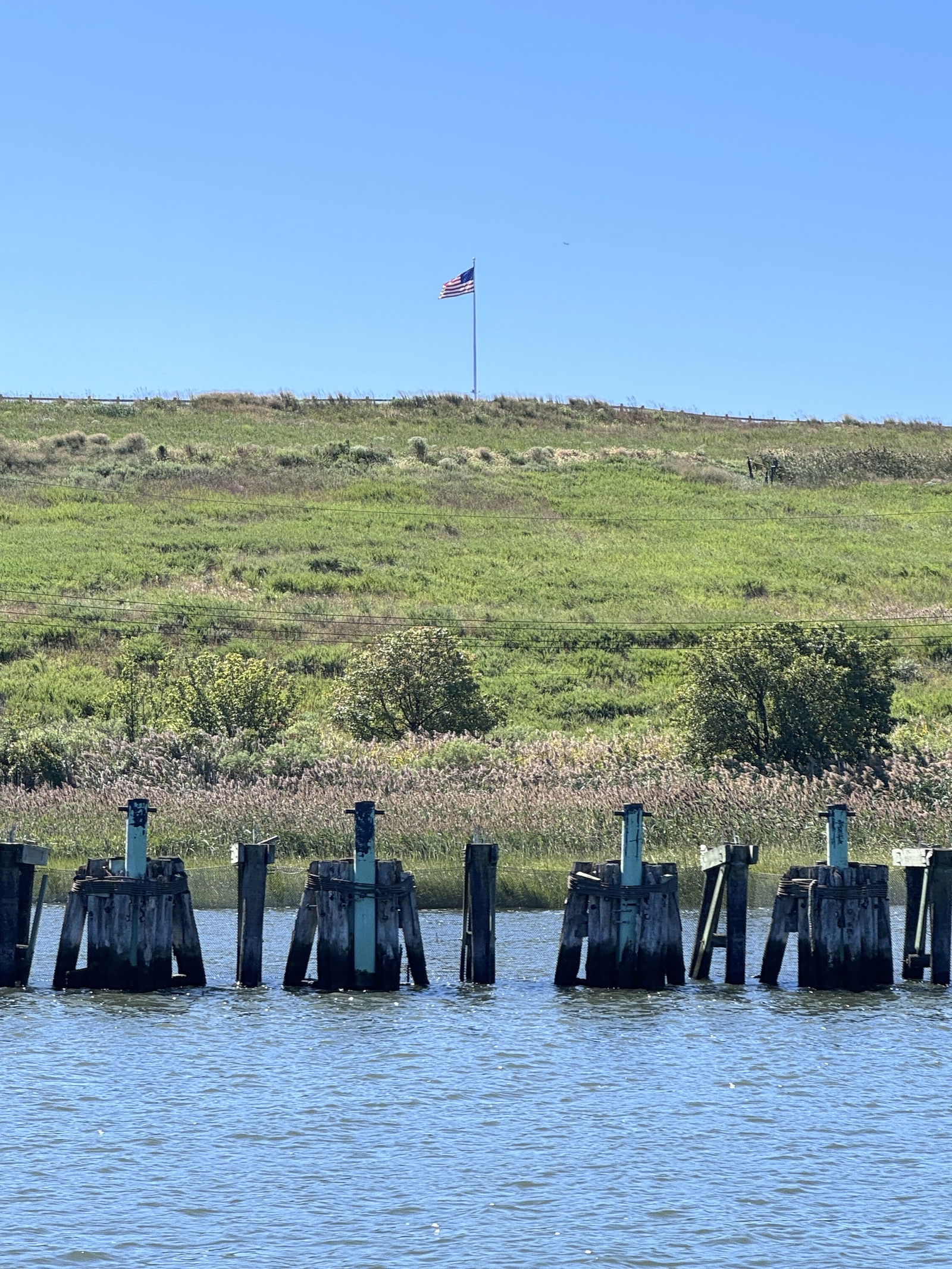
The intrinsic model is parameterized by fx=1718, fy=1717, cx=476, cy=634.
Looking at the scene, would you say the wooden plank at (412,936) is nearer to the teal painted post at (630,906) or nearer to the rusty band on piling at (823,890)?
the teal painted post at (630,906)

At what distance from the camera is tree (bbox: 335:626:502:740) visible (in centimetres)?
4472

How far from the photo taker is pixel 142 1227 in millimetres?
13039

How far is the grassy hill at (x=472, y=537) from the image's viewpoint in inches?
2297

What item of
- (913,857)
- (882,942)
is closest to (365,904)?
(882,942)

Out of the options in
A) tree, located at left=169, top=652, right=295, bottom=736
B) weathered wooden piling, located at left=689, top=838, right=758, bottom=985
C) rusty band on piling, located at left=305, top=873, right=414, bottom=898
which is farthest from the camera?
tree, located at left=169, top=652, right=295, bottom=736

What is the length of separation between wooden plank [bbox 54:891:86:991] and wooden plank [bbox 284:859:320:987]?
253 cm

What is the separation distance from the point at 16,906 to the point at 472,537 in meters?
58.3

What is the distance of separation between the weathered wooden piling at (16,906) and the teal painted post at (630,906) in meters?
6.97

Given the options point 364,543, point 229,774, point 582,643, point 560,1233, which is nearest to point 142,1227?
point 560,1233

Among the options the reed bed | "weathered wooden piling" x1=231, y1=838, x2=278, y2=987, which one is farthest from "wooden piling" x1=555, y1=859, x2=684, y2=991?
the reed bed

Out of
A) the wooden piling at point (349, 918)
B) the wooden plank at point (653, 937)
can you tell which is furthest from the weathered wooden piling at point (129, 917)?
the wooden plank at point (653, 937)

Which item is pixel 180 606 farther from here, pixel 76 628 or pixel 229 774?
pixel 229 774

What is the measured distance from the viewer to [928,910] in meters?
22.3

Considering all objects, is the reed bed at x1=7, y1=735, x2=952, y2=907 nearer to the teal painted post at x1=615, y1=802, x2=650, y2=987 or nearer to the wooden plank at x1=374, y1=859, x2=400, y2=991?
the wooden plank at x1=374, y1=859, x2=400, y2=991
